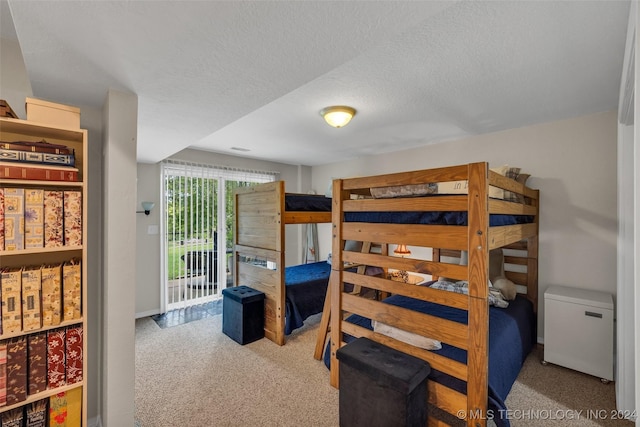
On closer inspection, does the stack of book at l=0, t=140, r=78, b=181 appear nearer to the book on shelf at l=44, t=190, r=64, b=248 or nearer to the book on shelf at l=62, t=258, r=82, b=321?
the book on shelf at l=44, t=190, r=64, b=248

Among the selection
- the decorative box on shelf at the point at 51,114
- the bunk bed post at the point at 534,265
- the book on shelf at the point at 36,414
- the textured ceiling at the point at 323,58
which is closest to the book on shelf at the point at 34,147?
the decorative box on shelf at the point at 51,114

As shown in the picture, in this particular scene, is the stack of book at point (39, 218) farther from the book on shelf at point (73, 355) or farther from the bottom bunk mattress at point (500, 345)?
the bottom bunk mattress at point (500, 345)

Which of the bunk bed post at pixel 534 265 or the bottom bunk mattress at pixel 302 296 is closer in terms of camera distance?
the bunk bed post at pixel 534 265

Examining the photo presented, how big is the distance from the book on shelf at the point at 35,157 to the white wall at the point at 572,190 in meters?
3.93

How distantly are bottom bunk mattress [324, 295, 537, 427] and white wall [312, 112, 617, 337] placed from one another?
534 millimetres

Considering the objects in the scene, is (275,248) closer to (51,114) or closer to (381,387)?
(381,387)

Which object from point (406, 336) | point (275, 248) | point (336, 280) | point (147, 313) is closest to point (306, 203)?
point (275, 248)

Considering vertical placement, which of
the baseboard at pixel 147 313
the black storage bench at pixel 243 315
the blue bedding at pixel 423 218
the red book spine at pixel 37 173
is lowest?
the baseboard at pixel 147 313

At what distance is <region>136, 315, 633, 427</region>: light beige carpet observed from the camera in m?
1.91

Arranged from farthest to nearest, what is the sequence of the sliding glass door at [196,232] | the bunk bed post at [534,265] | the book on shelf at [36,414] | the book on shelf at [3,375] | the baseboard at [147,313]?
the sliding glass door at [196,232]
the baseboard at [147,313]
the bunk bed post at [534,265]
the book on shelf at [36,414]
the book on shelf at [3,375]

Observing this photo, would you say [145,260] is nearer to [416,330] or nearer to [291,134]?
[291,134]

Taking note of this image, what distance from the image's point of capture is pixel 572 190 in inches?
109

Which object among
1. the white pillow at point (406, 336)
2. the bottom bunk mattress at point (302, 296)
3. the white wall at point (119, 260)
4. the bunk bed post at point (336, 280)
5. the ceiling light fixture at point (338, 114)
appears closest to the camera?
the white wall at point (119, 260)

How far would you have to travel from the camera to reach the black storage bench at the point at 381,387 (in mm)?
1473
